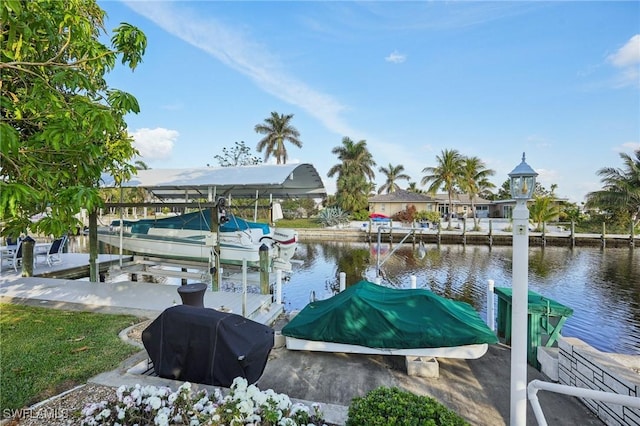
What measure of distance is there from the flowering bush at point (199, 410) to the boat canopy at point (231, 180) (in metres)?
5.49

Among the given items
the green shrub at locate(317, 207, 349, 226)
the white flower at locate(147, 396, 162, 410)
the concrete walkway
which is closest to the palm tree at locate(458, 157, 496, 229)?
the green shrub at locate(317, 207, 349, 226)

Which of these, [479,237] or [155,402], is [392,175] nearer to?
[479,237]

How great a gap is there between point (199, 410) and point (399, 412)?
5.62 ft

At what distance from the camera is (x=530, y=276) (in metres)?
16.2

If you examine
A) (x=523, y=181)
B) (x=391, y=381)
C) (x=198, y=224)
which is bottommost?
(x=391, y=381)

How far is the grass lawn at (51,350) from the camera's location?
12.2 ft

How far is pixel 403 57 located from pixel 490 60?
3.55 meters

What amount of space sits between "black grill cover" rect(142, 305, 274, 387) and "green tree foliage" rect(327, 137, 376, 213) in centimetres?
3696

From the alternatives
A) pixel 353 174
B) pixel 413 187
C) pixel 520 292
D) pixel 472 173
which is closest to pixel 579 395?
pixel 520 292

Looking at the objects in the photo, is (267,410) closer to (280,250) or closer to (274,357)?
(274,357)

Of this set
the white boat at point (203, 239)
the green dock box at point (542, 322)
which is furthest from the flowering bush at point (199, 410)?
the white boat at point (203, 239)

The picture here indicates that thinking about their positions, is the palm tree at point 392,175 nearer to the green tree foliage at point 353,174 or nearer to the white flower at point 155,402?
the green tree foliage at point 353,174

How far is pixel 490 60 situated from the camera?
13.1 metres

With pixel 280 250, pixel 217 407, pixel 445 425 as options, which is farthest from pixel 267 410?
pixel 280 250
